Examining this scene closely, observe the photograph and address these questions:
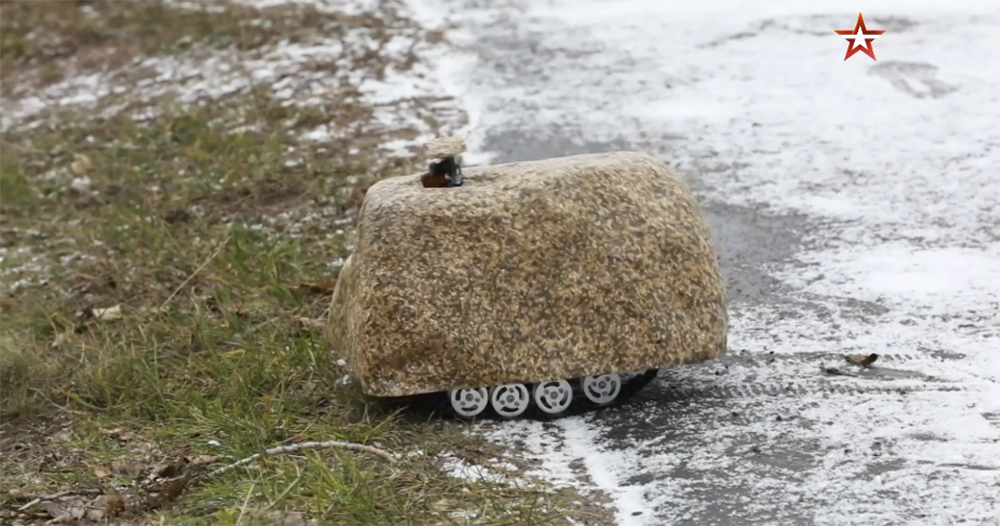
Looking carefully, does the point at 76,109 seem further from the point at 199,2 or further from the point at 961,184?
the point at 961,184

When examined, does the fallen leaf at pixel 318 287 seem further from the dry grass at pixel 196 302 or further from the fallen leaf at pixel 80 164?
the fallen leaf at pixel 80 164

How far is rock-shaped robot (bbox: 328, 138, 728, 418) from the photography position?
3.98 meters

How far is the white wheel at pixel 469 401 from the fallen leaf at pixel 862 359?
4.31 ft

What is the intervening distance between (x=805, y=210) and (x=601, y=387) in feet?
7.03

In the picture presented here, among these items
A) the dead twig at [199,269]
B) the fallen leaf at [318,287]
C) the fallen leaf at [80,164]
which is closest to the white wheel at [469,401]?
the fallen leaf at [318,287]

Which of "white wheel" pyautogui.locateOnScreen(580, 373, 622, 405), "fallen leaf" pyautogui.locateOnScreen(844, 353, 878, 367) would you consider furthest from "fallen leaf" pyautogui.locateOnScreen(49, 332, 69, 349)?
"fallen leaf" pyautogui.locateOnScreen(844, 353, 878, 367)

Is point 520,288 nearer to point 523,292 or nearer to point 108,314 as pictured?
point 523,292

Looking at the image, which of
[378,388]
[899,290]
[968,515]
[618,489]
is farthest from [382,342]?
[899,290]

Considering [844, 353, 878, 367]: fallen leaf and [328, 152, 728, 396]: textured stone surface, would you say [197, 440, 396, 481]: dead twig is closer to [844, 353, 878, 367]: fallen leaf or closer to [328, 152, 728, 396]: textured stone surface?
[328, 152, 728, 396]: textured stone surface

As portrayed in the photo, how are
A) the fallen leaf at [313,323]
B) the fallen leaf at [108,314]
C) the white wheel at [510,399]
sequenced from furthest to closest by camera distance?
1. the fallen leaf at [108,314]
2. the fallen leaf at [313,323]
3. the white wheel at [510,399]

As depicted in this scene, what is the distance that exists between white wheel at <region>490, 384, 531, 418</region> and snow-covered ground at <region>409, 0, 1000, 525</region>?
0.07 metres

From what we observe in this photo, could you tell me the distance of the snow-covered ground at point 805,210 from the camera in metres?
3.64

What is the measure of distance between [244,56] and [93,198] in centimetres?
229

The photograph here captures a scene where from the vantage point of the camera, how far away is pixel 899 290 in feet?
16.2
